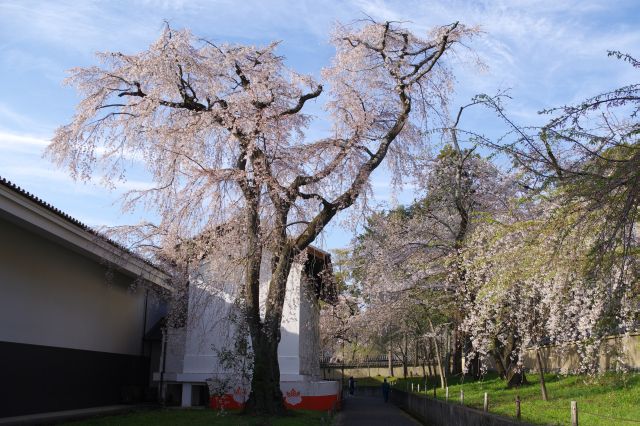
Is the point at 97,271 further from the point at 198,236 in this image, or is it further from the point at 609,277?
the point at 609,277

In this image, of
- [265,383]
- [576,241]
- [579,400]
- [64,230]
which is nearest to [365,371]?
[265,383]

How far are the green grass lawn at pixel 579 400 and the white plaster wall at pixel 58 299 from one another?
13.1 meters

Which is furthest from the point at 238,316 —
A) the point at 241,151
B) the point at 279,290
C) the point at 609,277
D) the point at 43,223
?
the point at 609,277

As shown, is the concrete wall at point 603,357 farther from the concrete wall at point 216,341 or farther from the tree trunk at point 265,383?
the concrete wall at point 216,341

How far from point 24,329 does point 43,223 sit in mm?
3604

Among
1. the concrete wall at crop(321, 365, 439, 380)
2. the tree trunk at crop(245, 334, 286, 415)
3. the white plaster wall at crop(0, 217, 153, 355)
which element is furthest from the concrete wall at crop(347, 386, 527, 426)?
the concrete wall at crop(321, 365, 439, 380)

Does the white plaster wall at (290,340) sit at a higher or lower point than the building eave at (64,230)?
lower

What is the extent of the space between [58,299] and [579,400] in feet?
50.3

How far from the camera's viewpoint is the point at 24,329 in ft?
54.6

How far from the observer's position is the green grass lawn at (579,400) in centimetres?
1202

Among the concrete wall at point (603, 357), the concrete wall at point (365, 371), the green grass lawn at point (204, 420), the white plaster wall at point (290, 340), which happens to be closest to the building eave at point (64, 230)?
the white plaster wall at point (290, 340)

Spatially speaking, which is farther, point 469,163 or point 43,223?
point 469,163

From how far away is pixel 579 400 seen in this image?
15.1 meters

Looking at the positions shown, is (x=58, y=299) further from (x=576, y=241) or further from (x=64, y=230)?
(x=576, y=241)
